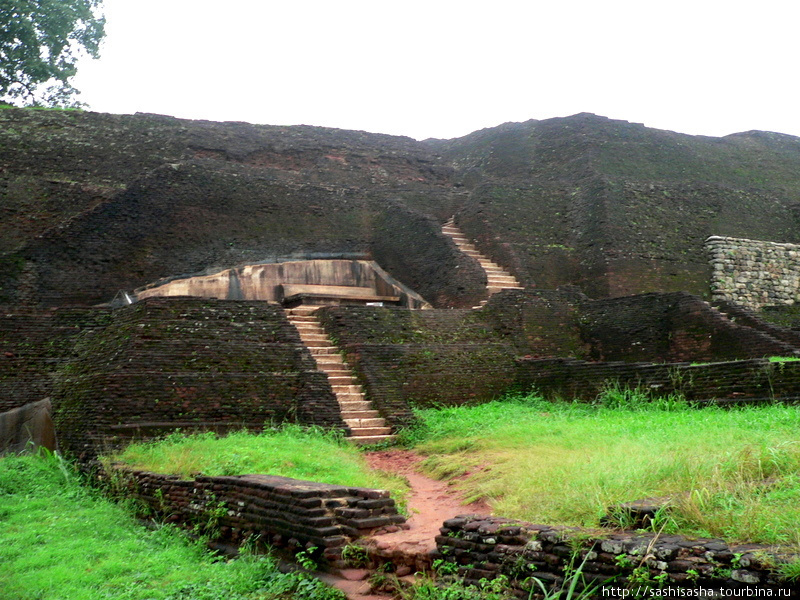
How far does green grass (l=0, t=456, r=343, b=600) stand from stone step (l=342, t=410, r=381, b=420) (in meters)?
2.94

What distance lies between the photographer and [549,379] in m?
10.1

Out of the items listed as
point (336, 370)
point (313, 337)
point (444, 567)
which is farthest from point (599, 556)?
point (313, 337)

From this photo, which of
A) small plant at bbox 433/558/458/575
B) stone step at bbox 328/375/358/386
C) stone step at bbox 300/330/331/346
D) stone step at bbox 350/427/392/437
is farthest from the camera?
stone step at bbox 300/330/331/346

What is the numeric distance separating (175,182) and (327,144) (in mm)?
4739

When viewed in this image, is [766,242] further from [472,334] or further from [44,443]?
[44,443]

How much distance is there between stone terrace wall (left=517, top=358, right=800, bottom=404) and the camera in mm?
7523

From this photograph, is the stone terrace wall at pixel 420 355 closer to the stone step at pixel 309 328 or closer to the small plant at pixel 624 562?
the stone step at pixel 309 328

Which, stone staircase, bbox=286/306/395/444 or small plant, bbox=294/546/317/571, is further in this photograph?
stone staircase, bbox=286/306/395/444

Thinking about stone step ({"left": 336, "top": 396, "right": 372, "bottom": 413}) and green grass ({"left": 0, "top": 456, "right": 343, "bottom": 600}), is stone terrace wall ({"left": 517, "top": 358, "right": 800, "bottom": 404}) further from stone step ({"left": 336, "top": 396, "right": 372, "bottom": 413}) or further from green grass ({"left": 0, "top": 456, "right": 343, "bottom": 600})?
green grass ({"left": 0, "top": 456, "right": 343, "bottom": 600})

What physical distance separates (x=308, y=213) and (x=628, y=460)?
33.2 ft

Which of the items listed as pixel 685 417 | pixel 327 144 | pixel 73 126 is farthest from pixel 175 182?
pixel 685 417

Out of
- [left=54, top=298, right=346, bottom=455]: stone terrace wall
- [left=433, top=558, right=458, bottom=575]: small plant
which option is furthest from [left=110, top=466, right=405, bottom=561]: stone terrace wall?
[left=54, top=298, right=346, bottom=455]: stone terrace wall

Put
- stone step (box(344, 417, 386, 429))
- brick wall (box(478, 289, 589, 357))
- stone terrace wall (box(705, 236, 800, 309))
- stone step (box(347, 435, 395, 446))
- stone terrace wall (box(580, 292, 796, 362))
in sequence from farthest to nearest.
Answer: stone terrace wall (box(705, 236, 800, 309)) → brick wall (box(478, 289, 589, 357)) → stone terrace wall (box(580, 292, 796, 362)) → stone step (box(344, 417, 386, 429)) → stone step (box(347, 435, 395, 446))

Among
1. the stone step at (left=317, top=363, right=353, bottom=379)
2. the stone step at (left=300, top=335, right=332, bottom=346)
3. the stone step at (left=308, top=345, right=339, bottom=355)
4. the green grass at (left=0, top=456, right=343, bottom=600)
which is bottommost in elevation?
the green grass at (left=0, top=456, right=343, bottom=600)
